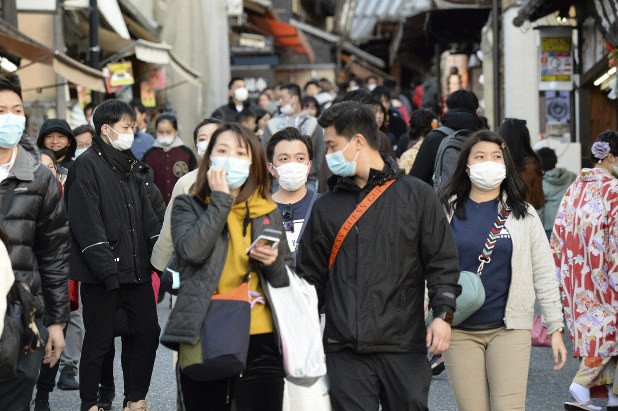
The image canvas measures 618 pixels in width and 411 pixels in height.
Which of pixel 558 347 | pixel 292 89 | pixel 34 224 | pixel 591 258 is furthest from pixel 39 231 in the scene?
pixel 292 89

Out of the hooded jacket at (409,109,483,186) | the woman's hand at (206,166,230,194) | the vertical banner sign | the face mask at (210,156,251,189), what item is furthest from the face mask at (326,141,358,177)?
the vertical banner sign

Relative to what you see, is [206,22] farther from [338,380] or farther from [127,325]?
[338,380]

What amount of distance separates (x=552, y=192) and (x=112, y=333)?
19.2 feet

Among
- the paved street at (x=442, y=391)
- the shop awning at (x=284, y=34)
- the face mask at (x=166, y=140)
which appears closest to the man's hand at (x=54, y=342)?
the paved street at (x=442, y=391)

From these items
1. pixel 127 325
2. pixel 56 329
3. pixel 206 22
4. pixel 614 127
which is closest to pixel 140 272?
pixel 127 325

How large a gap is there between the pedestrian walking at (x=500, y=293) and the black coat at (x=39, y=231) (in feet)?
6.97

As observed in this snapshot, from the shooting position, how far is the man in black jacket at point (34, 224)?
515cm

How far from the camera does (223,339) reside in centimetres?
457

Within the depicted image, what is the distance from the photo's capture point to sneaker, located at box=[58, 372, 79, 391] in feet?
28.5

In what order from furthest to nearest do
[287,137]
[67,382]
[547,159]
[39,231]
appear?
[547,159] < [67,382] < [287,137] < [39,231]

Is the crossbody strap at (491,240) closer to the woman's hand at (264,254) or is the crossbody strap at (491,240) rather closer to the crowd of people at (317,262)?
the crowd of people at (317,262)

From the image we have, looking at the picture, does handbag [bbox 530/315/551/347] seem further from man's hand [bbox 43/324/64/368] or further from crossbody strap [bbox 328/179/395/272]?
man's hand [bbox 43/324/64/368]

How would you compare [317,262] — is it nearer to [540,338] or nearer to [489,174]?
[489,174]

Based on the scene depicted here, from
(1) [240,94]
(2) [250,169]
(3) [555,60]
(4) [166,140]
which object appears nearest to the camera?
(2) [250,169]
